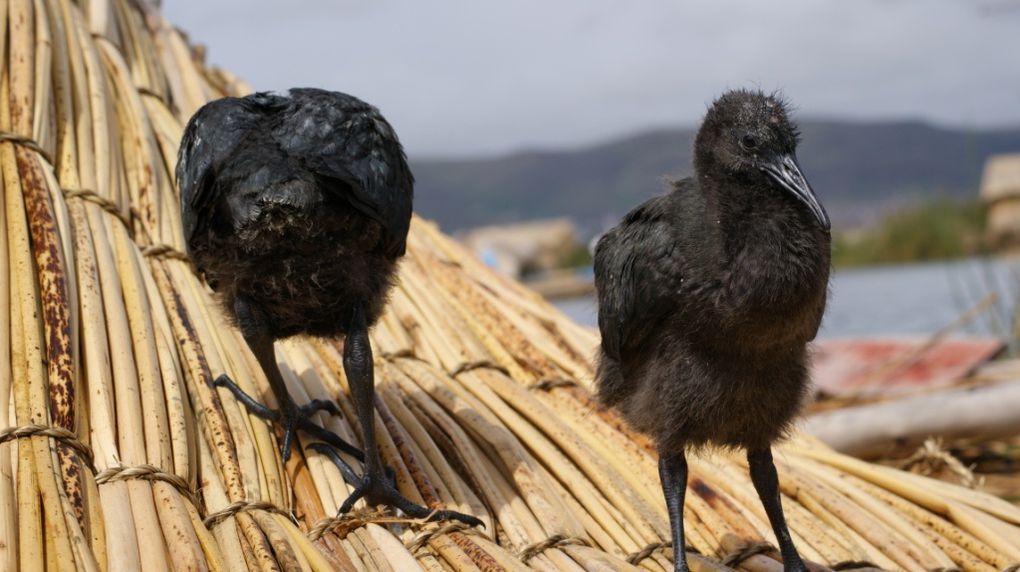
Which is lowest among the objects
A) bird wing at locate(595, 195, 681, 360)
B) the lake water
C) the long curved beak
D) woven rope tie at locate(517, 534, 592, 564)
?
woven rope tie at locate(517, 534, 592, 564)

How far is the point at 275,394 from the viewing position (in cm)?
323

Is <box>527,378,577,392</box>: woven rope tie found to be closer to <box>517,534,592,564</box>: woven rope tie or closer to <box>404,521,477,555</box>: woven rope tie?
<box>517,534,592,564</box>: woven rope tie

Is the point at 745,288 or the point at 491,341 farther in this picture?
the point at 491,341

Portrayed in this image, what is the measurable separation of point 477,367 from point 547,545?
115 cm

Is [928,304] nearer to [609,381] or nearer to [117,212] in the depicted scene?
[609,381]

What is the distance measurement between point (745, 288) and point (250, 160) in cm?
135

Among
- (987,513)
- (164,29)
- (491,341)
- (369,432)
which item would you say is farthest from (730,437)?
(164,29)

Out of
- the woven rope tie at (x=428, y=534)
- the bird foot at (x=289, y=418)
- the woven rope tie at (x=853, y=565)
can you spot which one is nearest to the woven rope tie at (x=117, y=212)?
the bird foot at (x=289, y=418)

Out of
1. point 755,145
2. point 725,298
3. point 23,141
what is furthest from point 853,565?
point 23,141

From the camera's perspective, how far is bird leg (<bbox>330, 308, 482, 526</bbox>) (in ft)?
9.91

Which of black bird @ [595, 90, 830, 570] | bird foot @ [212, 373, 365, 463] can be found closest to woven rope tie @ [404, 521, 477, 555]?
bird foot @ [212, 373, 365, 463]

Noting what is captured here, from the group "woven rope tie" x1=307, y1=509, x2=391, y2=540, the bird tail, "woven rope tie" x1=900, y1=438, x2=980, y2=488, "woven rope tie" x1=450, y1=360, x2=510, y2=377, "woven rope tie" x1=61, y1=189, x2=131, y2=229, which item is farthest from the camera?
"woven rope tie" x1=900, y1=438, x2=980, y2=488

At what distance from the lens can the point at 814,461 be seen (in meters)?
3.92

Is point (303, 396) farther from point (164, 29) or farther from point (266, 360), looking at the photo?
point (164, 29)
